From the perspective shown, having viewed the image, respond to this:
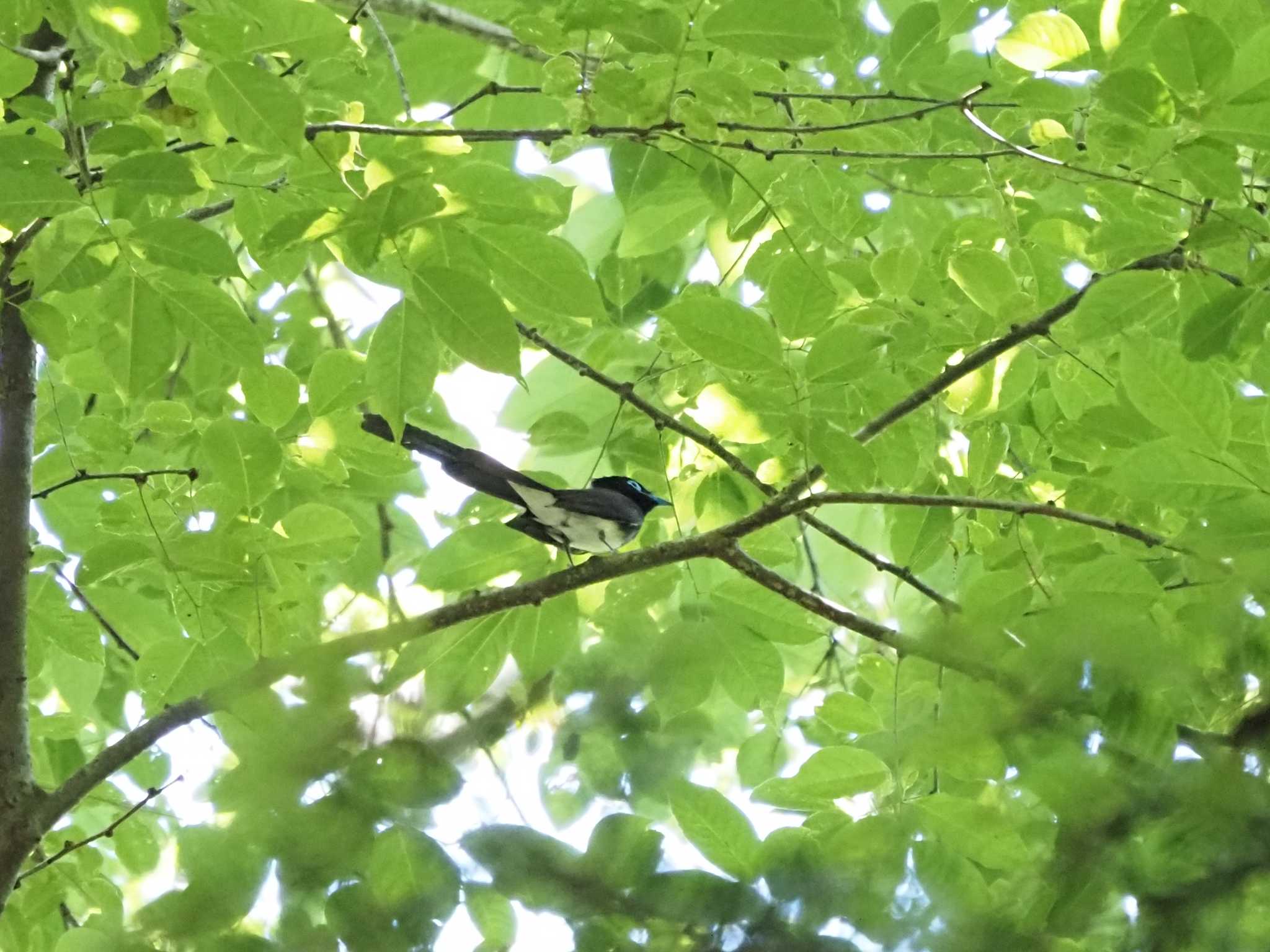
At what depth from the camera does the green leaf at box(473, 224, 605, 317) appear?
2.35 metres

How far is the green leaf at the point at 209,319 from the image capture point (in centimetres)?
250

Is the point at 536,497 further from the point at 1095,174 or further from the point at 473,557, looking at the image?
the point at 1095,174

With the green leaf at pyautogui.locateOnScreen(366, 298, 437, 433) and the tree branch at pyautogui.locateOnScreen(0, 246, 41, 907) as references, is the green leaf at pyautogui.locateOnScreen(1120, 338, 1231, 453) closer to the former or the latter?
the green leaf at pyautogui.locateOnScreen(366, 298, 437, 433)

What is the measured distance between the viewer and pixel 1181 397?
2.23 metres

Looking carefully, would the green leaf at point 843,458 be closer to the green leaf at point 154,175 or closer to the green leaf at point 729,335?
the green leaf at point 729,335

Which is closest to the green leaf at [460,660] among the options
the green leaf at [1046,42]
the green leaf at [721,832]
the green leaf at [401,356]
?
the green leaf at [721,832]

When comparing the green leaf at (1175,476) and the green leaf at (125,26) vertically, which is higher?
the green leaf at (125,26)

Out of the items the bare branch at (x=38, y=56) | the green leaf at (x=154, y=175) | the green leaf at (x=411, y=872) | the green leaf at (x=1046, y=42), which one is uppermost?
the bare branch at (x=38, y=56)

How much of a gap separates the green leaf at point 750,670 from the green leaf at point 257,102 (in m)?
1.33

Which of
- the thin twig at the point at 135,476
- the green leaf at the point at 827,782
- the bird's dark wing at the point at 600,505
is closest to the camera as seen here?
the green leaf at the point at 827,782

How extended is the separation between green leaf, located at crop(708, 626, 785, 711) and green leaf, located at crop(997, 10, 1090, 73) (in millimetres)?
1346

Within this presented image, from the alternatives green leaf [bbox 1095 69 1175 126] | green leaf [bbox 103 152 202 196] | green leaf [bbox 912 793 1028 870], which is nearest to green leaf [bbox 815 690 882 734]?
green leaf [bbox 912 793 1028 870]

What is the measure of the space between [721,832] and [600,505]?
3365 mm

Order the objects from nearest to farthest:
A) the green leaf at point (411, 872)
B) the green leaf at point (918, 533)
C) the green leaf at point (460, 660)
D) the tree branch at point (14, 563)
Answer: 1. the green leaf at point (411, 872)
2. the green leaf at point (460, 660)
3. the tree branch at point (14, 563)
4. the green leaf at point (918, 533)
